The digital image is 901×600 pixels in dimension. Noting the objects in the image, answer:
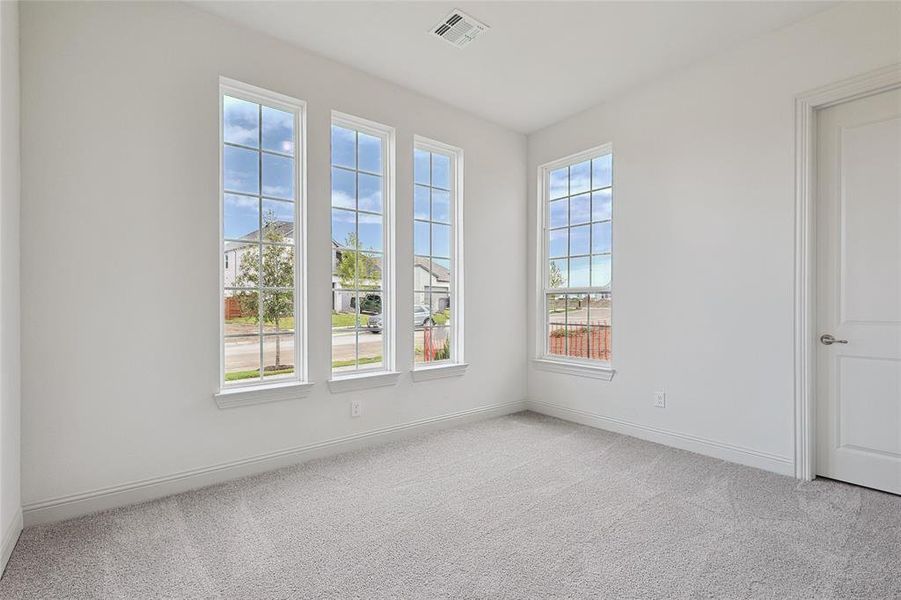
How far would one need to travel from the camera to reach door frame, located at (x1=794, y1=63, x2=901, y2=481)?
286cm

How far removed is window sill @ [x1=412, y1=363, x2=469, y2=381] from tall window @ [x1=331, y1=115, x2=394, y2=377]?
28cm

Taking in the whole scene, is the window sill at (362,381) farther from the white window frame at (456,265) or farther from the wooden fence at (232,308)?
the wooden fence at (232,308)

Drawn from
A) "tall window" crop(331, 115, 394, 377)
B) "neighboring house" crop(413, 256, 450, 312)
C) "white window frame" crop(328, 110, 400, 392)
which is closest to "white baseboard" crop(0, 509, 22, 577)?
"tall window" crop(331, 115, 394, 377)

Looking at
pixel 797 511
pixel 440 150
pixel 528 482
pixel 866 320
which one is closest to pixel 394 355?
pixel 528 482

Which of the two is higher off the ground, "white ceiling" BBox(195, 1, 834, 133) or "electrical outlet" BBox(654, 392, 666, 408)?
"white ceiling" BBox(195, 1, 834, 133)

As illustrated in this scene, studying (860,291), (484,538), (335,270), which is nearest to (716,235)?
(860,291)

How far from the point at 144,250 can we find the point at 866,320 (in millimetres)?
4148

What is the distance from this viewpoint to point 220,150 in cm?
288

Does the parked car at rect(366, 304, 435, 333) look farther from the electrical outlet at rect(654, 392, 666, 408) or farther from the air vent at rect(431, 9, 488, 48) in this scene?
the air vent at rect(431, 9, 488, 48)

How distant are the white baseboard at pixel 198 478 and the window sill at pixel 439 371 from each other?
1.16 ft

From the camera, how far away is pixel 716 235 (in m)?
3.29

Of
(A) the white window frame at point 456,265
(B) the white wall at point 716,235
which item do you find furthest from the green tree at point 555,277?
(A) the white window frame at point 456,265

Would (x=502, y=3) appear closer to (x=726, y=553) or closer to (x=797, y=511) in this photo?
(x=726, y=553)

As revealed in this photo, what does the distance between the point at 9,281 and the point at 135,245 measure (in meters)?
0.59
